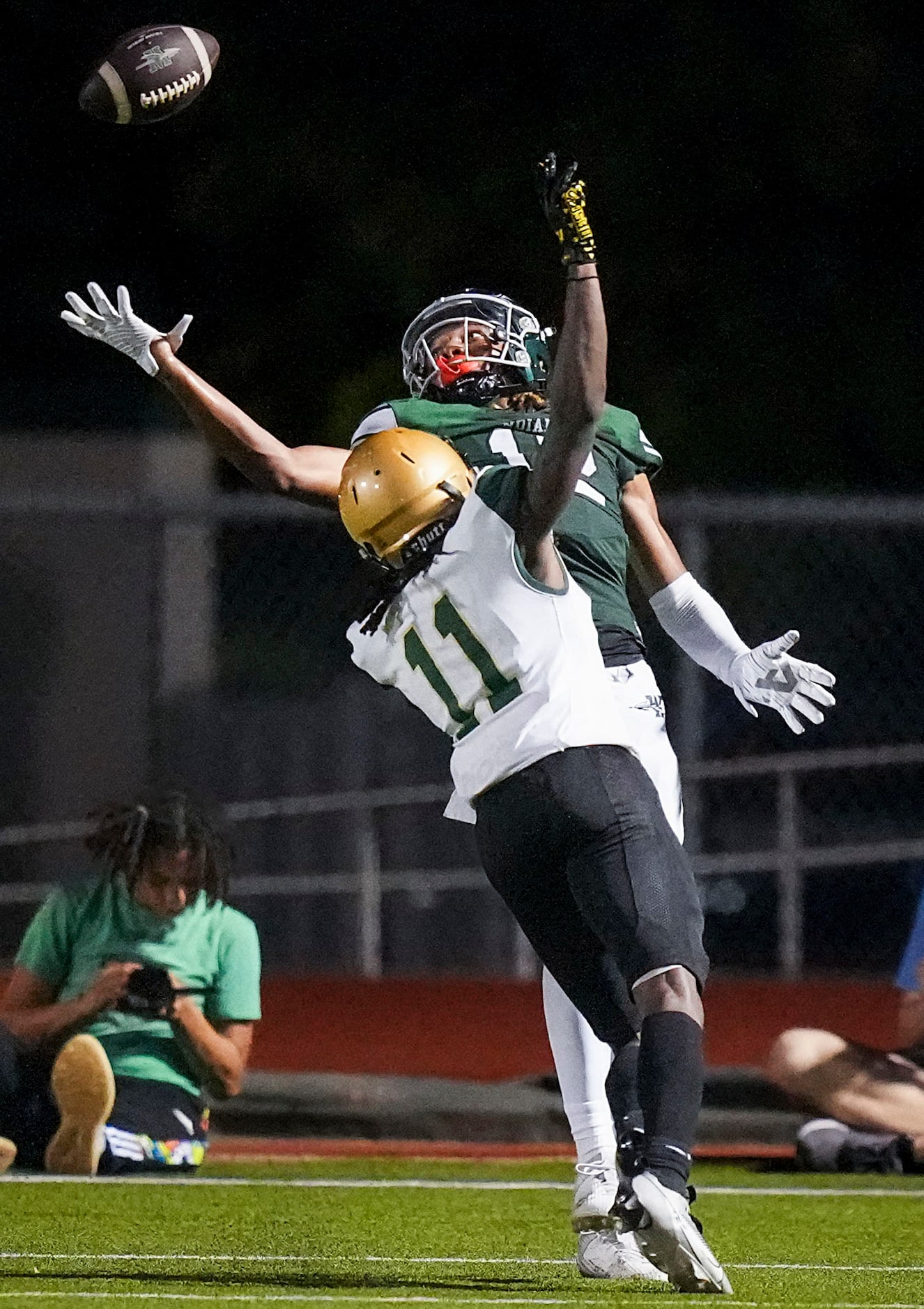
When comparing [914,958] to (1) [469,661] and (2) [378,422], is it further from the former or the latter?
(1) [469,661]

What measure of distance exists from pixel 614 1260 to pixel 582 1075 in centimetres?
54

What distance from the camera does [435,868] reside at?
1419 cm

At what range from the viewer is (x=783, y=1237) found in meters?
6.45

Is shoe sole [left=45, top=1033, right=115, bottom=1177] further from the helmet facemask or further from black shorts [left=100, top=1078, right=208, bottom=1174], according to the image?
the helmet facemask

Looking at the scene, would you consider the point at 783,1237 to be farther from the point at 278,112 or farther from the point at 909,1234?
the point at 278,112

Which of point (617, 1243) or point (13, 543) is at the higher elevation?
point (13, 543)

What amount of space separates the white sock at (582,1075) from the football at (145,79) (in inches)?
105

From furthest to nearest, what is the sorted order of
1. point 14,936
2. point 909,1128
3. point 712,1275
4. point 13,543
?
point 13,543, point 14,936, point 909,1128, point 712,1275

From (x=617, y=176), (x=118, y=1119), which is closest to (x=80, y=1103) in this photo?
(x=118, y=1119)

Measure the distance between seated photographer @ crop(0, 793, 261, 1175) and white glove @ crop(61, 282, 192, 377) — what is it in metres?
2.14

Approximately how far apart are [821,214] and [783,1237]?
13106 mm

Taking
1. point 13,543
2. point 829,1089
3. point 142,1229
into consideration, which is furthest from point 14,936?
point 142,1229

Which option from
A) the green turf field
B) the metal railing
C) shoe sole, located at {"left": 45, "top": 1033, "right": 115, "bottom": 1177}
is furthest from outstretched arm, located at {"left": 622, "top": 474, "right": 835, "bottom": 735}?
the metal railing

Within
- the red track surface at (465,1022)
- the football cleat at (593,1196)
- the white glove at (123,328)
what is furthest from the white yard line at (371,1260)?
the red track surface at (465,1022)
